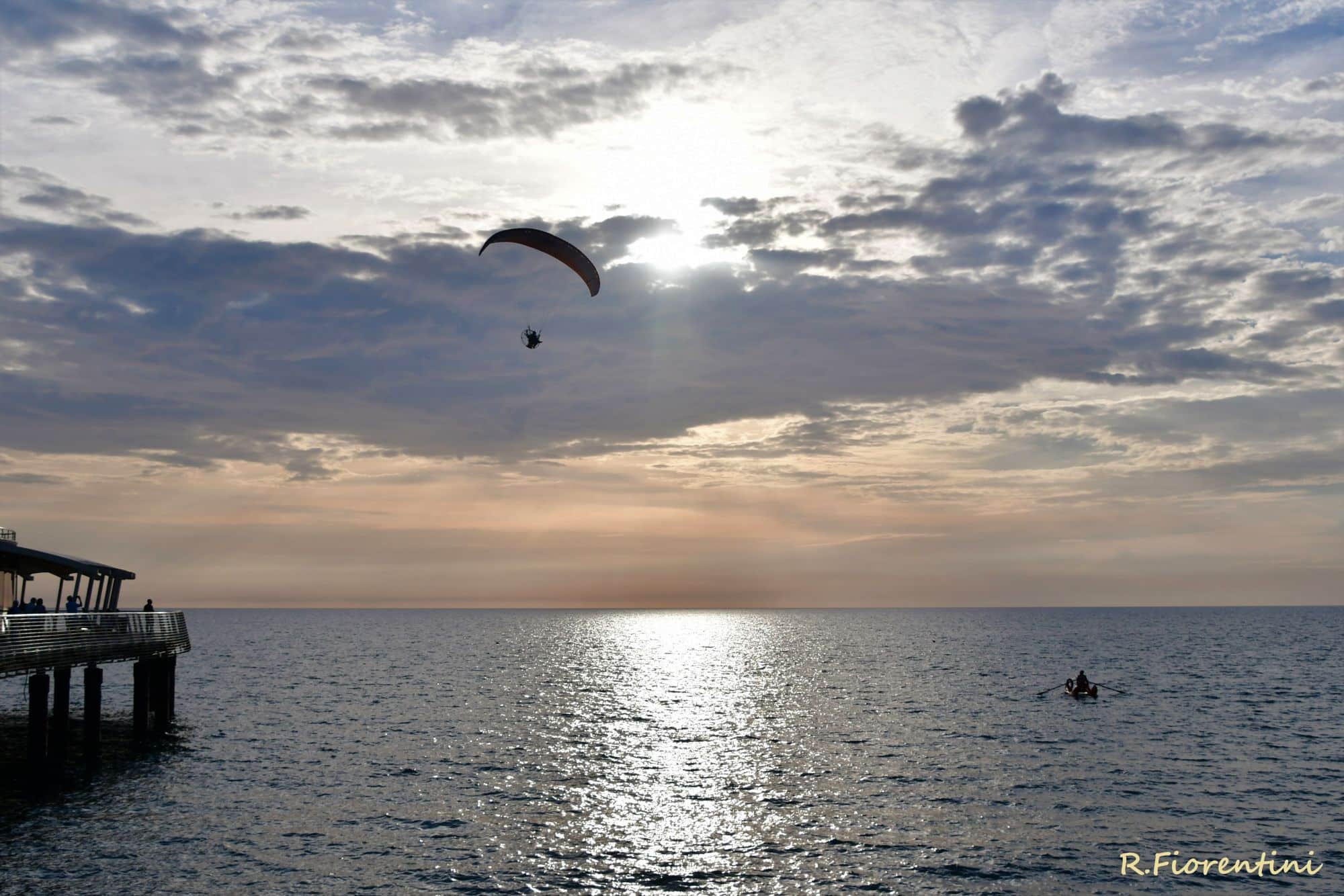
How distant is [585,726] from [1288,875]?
40977mm

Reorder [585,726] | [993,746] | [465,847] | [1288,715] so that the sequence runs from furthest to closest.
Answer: [1288,715]
[585,726]
[993,746]
[465,847]

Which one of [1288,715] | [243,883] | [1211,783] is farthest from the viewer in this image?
[1288,715]

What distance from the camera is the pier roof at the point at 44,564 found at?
46875 millimetres

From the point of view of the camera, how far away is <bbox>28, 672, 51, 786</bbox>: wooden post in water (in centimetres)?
4059

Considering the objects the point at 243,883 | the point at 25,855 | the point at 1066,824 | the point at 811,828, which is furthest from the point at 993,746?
the point at 25,855

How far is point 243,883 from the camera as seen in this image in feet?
95.4

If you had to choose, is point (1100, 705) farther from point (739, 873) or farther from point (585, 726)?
point (739, 873)

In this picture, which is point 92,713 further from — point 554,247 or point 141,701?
point 554,247

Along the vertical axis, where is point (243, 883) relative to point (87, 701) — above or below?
below

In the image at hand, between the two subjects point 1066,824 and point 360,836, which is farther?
point 1066,824

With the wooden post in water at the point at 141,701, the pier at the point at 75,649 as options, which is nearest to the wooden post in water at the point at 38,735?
the pier at the point at 75,649
